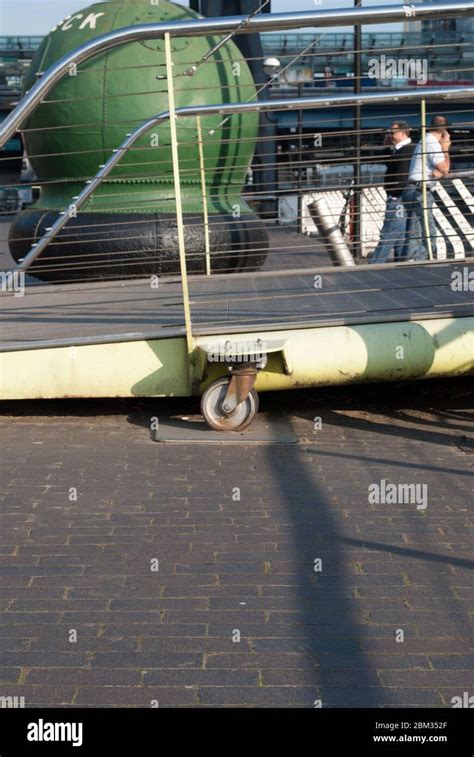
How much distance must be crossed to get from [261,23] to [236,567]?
11.2 feet

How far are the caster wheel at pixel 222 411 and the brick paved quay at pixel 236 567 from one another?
0.30 meters

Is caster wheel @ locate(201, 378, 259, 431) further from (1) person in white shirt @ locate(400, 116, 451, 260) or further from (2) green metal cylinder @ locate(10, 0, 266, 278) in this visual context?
(1) person in white shirt @ locate(400, 116, 451, 260)

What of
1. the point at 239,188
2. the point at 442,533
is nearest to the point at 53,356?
the point at 442,533

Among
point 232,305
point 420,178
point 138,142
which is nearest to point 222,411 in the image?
point 232,305

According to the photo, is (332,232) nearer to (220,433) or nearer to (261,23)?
(220,433)

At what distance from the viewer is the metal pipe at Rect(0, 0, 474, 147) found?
6.54 metres

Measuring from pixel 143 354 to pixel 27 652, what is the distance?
3520mm

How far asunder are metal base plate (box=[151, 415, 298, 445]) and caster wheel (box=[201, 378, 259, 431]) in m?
0.05

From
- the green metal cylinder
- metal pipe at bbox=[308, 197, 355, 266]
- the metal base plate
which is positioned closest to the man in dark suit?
metal pipe at bbox=[308, 197, 355, 266]

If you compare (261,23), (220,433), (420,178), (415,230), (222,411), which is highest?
(420,178)

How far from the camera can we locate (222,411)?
23.6 ft

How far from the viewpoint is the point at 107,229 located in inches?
468
